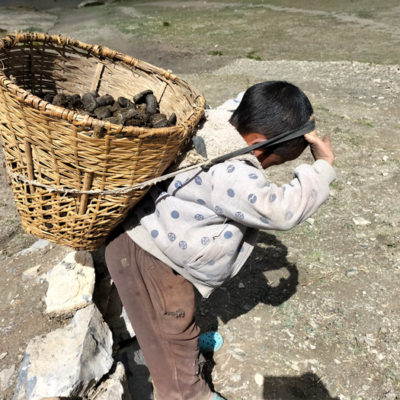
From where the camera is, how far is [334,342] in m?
2.89

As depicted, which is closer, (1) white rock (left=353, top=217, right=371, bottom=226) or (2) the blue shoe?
(2) the blue shoe

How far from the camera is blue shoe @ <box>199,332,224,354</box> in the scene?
289 centimetres

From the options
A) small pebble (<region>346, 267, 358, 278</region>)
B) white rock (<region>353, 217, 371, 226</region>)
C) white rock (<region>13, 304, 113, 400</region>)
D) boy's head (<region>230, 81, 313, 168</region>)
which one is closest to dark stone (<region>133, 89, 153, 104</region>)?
boy's head (<region>230, 81, 313, 168</region>)

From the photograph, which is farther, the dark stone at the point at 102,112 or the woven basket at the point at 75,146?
the dark stone at the point at 102,112

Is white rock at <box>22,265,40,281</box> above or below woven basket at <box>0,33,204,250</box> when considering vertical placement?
below

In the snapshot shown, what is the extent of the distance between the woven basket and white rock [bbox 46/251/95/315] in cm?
62

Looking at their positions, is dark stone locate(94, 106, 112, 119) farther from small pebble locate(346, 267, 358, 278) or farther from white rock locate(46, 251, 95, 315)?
small pebble locate(346, 267, 358, 278)

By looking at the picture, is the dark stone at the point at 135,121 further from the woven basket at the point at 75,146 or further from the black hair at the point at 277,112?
the black hair at the point at 277,112

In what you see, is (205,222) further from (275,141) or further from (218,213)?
(275,141)

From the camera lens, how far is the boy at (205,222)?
5.83 ft

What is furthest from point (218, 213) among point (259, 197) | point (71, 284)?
point (71, 284)

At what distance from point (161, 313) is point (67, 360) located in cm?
54

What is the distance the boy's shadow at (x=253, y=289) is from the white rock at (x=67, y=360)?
966mm

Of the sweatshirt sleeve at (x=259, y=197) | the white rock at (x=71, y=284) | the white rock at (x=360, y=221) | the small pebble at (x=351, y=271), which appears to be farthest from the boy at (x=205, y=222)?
the white rock at (x=360, y=221)
